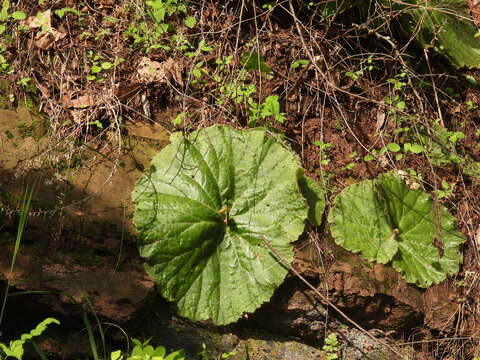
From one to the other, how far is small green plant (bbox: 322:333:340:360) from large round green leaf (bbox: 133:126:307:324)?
18.4 inches

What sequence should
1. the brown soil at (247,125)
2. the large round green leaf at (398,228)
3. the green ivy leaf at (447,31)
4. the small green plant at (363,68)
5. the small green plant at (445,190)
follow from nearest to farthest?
the brown soil at (247,125) < the large round green leaf at (398,228) < the small green plant at (445,190) < the small green plant at (363,68) < the green ivy leaf at (447,31)

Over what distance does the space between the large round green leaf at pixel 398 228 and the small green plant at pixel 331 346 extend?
437 mm

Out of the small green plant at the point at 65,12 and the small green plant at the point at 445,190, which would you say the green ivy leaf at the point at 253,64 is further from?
the small green plant at the point at 445,190

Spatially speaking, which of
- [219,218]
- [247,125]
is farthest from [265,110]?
[219,218]

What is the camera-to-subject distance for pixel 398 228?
271cm

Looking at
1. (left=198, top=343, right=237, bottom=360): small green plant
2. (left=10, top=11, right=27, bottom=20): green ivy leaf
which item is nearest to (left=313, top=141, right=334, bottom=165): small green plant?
(left=198, top=343, right=237, bottom=360): small green plant

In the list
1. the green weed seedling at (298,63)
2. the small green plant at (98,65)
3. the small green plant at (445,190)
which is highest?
the green weed seedling at (298,63)

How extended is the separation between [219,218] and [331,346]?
0.87 metres

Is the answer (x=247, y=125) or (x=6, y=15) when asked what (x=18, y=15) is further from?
(x=247, y=125)

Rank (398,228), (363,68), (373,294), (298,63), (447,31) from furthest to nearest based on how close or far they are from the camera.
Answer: (447,31) → (363,68) → (298,63) → (398,228) → (373,294)

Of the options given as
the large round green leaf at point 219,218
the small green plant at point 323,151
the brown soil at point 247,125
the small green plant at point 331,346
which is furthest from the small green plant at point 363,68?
the small green plant at point 331,346

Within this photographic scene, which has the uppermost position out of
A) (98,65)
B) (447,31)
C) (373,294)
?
(447,31)

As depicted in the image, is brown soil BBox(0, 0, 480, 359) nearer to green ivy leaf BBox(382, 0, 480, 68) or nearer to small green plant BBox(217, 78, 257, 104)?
small green plant BBox(217, 78, 257, 104)

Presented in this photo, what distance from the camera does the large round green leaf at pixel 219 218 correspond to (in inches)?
89.6
